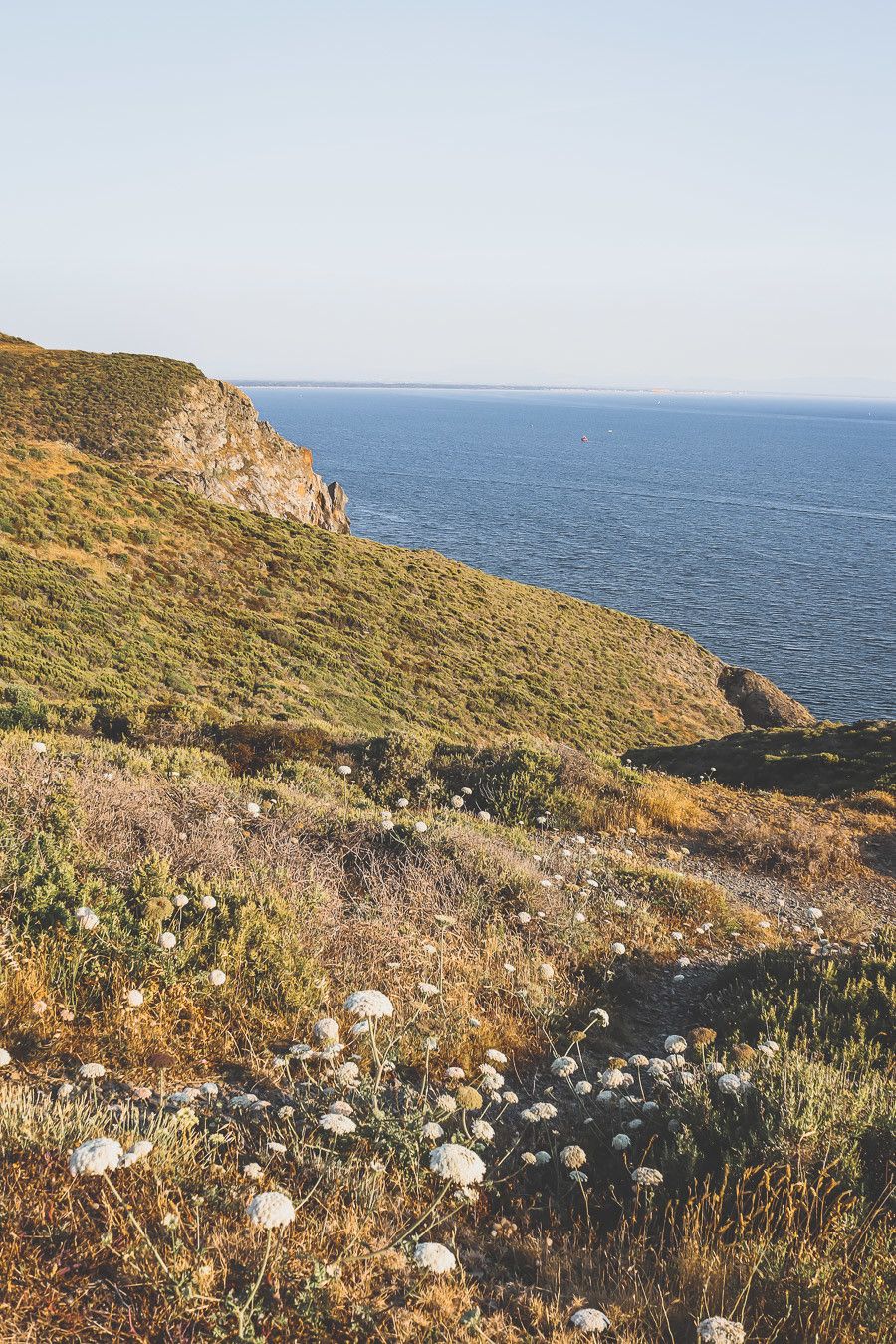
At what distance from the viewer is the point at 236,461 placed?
52.5 m

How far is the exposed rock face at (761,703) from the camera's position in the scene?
4025 cm

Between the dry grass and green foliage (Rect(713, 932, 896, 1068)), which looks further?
green foliage (Rect(713, 932, 896, 1068))

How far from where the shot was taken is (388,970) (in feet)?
17.3

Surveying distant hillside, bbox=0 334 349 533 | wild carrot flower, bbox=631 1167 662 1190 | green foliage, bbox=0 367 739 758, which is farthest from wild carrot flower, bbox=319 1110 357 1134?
distant hillside, bbox=0 334 349 533

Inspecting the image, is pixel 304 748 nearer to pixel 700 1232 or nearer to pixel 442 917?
pixel 442 917

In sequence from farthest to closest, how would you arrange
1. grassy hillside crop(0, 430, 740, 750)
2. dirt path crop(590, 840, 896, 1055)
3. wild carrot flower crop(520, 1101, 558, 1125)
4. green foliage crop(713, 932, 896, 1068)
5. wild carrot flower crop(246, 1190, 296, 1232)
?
1. grassy hillside crop(0, 430, 740, 750)
2. dirt path crop(590, 840, 896, 1055)
3. green foliage crop(713, 932, 896, 1068)
4. wild carrot flower crop(520, 1101, 558, 1125)
5. wild carrot flower crop(246, 1190, 296, 1232)

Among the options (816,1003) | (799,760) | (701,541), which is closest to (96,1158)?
(816,1003)

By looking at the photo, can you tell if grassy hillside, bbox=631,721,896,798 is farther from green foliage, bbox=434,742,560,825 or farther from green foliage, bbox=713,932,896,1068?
green foliage, bbox=713,932,896,1068

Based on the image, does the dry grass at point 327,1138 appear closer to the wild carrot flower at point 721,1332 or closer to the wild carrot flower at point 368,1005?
the wild carrot flower at point 721,1332

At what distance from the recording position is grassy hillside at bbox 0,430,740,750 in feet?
75.9

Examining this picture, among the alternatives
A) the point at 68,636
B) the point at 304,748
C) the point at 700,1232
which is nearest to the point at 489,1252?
the point at 700,1232

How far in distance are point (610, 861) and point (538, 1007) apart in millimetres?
3859

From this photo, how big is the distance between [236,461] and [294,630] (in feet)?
82.3

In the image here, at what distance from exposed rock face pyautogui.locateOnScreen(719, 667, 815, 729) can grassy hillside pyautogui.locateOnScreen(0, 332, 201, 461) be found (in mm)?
36841
